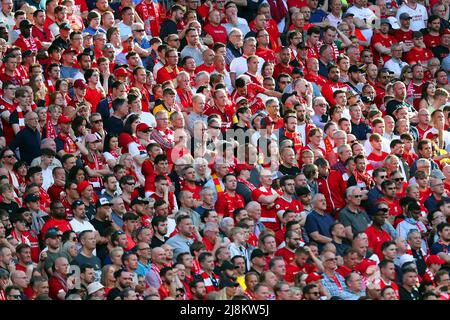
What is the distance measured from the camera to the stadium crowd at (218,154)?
1828 cm

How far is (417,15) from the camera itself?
83.8 feet

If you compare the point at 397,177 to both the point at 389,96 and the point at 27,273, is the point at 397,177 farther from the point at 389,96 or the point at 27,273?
the point at 27,273

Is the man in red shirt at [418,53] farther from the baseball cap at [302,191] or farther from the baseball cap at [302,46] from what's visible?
the baseball cap at [302,191]

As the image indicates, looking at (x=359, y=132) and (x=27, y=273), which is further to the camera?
(x=359, y=132)

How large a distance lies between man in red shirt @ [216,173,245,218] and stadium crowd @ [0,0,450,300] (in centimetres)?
2

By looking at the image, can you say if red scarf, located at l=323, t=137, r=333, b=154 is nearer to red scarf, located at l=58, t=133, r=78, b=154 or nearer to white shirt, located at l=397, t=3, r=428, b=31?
red scarf, located at l=58, t=133, r=78, b=154

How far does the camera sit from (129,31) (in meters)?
22.9

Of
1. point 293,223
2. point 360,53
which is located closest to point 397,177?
point 293,223

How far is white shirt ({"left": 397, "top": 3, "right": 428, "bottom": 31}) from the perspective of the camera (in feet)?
83.5

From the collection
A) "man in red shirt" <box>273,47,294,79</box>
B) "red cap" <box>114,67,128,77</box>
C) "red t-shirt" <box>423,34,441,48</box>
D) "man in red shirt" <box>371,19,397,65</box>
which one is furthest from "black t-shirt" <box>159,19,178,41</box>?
"red t-shirt" <box>423,34,441,48</box>

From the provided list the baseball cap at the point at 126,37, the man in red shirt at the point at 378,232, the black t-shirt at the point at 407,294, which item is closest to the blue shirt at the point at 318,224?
the man in red shirt at the point at 378,232

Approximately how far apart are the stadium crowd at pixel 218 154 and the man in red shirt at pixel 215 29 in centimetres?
3

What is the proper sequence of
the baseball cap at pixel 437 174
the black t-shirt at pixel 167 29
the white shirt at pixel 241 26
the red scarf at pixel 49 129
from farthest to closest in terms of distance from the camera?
the white shirt at pixel 241 26
the black t-shirt at pixel 167 29
the baseball cap at pixel 437 174
the red scarf at pixel 49 129
